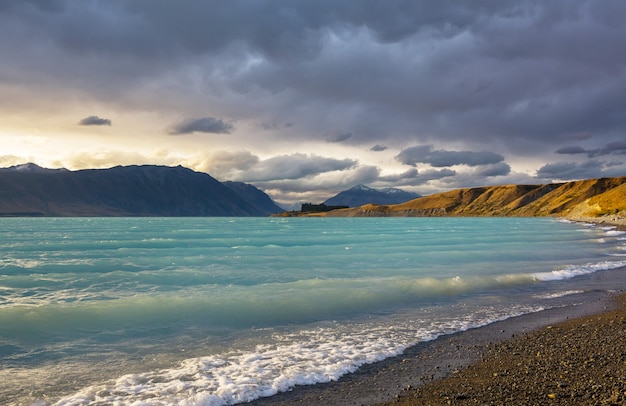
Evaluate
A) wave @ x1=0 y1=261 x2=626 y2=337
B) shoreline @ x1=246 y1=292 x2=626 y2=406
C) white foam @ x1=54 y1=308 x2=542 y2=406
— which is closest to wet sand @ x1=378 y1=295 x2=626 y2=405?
shoreline @ x1=246 y1=292 x2=626 y2=406

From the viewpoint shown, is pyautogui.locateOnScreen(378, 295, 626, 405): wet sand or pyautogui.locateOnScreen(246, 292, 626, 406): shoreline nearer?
pyautogui.locateOnScreen(378, 295, 626, 405): wet sand

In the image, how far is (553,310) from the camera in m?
16.5

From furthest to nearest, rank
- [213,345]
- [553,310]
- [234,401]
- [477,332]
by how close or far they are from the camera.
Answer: [553,310] → [477,332] → [213,345] → [234,401]

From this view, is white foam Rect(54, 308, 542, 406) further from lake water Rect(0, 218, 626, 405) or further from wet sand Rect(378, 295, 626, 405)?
wet sand Rect(378, 295, 626, 405)

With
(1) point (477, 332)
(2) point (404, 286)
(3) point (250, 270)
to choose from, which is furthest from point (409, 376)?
(3) point (250, 270)

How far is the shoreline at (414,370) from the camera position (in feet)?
27.7

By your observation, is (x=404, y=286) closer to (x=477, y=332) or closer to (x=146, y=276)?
(x=477, y=332)

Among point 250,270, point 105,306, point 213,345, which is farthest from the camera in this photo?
point 250,270

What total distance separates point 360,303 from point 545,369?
9629 millimetres

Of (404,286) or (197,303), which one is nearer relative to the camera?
(197,303)

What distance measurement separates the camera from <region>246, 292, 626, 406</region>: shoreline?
8.43 meters

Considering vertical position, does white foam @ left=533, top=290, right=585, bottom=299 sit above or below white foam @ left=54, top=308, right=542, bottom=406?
below

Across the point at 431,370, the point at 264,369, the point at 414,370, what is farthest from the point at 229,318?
the point at 431,370

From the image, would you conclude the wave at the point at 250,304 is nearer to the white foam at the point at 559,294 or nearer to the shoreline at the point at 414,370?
the white foam at the point at 559,294
